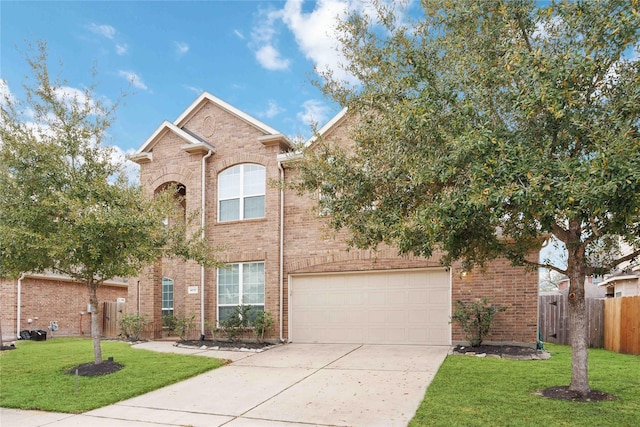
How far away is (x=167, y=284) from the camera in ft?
52.6

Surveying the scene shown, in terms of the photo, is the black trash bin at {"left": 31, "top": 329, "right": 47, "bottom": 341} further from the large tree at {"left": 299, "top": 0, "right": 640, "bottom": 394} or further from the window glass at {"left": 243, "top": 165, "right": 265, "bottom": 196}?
the large tree at {"left": 299, "top": 0, "right": 640, "bottom": 394}

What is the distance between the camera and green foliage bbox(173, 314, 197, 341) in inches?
567

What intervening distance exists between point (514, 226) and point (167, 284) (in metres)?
12.6

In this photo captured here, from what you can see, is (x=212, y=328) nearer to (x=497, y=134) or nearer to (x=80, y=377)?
(x=80, y=377)

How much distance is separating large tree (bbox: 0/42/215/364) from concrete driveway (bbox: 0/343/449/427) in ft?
9.78

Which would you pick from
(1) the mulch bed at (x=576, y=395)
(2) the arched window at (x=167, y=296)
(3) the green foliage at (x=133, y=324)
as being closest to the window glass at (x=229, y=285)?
(2) the arched window at (x=167, y=296)

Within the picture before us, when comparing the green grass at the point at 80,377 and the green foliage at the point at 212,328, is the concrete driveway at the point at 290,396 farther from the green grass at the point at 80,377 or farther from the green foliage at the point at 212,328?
the green foliage at the point at 212,328

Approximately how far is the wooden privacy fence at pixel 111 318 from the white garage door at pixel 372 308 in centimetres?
838

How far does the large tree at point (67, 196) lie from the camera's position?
8766 mm

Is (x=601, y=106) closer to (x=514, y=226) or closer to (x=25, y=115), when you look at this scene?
(x=514, y=226)

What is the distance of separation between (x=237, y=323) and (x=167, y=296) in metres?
3.81

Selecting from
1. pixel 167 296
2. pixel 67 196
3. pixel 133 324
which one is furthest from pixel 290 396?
pixel 167 296

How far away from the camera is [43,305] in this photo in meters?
19.6

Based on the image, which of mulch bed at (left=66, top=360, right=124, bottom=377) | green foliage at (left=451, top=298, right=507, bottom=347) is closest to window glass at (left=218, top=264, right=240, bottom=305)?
mulch bed at (left=66, top=360, right=124, bottom=377)
